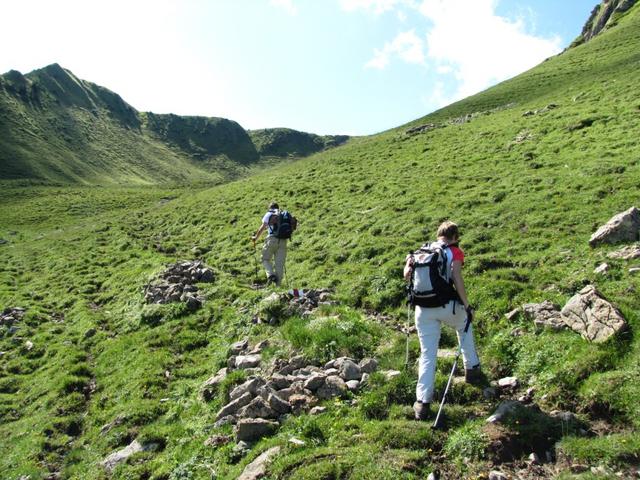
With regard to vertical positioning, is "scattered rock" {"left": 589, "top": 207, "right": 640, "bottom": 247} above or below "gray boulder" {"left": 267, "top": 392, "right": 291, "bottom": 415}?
above

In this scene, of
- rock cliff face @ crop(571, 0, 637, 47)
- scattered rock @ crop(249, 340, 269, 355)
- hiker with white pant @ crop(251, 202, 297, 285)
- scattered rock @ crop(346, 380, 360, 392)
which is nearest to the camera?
scattered rock @ crop(346, 380, 360, 392)

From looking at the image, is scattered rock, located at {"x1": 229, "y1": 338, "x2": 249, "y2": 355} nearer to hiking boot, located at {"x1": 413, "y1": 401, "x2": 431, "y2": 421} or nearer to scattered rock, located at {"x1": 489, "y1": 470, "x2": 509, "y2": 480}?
hiking boot, located at {"x1": 413, "y1": 401, "x2": 431, "y2": 421}

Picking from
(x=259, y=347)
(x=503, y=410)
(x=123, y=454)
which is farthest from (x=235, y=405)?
(x=503, y=410)

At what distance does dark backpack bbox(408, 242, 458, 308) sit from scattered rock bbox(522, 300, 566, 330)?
316cm

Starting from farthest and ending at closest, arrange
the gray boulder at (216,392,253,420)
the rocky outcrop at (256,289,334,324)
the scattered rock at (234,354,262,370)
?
1. the rocky outcrop at (256,289,334,324)
2. the scattered rock at (234,354,262,370)
3. the gray boulder at (216,392,253,420)

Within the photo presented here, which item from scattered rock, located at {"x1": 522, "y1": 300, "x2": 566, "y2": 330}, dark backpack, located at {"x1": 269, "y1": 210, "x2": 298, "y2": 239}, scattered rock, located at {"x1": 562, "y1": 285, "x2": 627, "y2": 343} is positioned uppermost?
dark backpack, located at {"x1": 269, "y1": 210, "x2": 298, "y2": 239}

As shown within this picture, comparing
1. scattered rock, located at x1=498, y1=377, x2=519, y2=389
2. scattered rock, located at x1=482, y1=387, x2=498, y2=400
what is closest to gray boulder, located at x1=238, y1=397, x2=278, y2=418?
scattered rock, located at x1=482, y1=387, x2=498, y2=400

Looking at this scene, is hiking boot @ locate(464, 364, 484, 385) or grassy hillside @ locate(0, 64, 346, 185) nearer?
hiking boot @ locate(464, 364, 484, 385)

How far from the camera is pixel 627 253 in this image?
12.6m

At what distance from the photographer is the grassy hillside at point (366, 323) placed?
7234mm

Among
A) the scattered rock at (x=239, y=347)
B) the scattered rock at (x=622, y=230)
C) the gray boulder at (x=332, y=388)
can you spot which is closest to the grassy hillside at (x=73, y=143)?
the scattered rock at (x=239, y=347)

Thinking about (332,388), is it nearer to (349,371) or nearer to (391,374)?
(349,371)

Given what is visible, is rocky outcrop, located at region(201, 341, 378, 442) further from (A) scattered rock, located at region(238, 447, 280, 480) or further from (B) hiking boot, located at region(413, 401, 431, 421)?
(B) hiking boot, located at region(413, 401, 431, 421)

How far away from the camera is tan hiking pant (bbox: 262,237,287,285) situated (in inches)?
722
